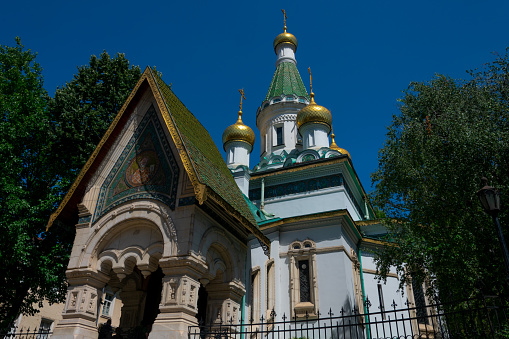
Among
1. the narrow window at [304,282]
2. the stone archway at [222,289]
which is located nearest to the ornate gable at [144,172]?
the stone archway at [222,289]

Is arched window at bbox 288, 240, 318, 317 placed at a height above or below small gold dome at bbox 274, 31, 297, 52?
below

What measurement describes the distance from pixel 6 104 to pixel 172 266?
7747 millimetres

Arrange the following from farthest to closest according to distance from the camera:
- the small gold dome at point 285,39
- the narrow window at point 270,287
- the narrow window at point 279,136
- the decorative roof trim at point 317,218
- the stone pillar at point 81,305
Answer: the small gold dome at point 285,39
the narrow window at point 279,136
the decorative roof trim at point 317,218
the narrow window at point 270,287
the stone pillar at point 81,305

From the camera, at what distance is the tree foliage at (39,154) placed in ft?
36.3

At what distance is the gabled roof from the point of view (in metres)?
8.41

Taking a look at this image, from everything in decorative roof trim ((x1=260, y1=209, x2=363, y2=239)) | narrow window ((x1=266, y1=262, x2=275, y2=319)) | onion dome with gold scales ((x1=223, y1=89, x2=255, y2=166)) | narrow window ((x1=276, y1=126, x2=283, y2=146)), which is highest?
narrow window ((x1=276, y1=126, x2=283, y2=146))

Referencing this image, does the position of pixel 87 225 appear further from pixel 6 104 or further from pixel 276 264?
pixel 276 264

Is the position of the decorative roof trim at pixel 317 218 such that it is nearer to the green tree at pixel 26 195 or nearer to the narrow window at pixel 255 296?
the narrow window at pixel 255 296

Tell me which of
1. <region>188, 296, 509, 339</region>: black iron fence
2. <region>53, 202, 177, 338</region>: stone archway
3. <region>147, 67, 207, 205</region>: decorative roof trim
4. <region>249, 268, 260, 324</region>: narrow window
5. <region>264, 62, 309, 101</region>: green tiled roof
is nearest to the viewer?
<region>188, 296, 509, 339</region>: black iron fence

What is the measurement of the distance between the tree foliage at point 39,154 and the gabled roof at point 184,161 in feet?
4.93

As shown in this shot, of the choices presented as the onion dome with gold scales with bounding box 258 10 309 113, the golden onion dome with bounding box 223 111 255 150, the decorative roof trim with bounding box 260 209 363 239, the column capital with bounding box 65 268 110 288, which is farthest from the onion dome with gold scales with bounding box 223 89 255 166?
the column capital with bounding box 65 268 110 288

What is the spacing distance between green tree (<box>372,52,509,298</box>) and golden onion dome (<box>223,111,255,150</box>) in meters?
10.1

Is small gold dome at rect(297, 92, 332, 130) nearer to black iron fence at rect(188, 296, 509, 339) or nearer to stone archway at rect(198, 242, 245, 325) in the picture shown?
black iron fence at rect(188, 296, 509, 339)

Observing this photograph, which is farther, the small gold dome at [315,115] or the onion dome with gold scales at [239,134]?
the onion dome with gold scales at [239,134]
